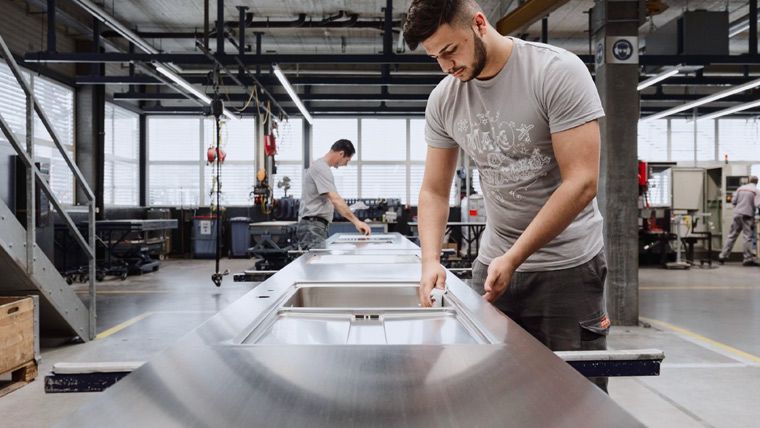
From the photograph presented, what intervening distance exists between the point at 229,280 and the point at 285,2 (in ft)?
13.7

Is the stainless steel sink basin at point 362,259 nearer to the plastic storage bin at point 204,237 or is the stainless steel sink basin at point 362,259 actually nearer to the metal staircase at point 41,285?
the metal staircase at point 41,285

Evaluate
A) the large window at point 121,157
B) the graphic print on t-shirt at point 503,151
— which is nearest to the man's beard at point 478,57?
the graphic print on t-shirt at point 503,151

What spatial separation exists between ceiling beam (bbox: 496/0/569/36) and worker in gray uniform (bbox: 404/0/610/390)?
146 inches

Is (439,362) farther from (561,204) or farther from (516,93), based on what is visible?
(516,93)

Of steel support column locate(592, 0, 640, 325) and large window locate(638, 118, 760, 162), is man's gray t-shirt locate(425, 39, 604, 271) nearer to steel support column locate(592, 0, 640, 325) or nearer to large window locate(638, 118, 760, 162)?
steel support column locate(592, 0, 640, 325)

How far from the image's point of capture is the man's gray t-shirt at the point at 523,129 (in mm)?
1184

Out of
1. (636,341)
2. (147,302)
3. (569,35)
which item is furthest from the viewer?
(569,35)

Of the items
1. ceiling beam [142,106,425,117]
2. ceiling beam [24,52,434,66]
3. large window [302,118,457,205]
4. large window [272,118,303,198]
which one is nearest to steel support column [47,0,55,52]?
ceiling beam [24,52,434,66]

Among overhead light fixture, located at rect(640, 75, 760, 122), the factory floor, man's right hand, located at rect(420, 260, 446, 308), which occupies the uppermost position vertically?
overhead light fixture, located at rect(640, 75, 760, 122)

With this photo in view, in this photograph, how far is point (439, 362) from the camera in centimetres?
75

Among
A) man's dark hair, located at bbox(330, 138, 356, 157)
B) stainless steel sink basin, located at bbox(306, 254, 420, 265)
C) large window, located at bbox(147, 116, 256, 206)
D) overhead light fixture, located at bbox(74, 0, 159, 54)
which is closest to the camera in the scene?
stainless steel sink basin, located at bbox(306, 254, 420, 265)

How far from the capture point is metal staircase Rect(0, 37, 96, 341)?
294 centimetres

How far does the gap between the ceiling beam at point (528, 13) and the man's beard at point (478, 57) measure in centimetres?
379

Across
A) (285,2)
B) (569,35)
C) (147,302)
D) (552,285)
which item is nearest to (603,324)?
(552,285)
